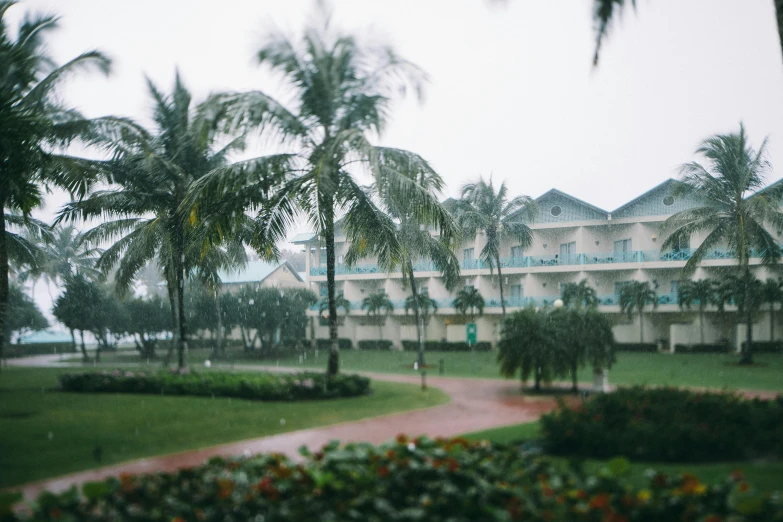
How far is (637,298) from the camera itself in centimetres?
2448

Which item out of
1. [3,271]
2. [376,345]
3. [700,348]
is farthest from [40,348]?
[700,348]

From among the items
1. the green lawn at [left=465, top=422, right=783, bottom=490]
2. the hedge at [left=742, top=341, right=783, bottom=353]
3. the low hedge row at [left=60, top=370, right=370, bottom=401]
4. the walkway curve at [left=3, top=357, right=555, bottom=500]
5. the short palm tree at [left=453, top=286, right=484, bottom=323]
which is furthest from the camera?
the short palm tree at [left=453, top=286, right=484, bottom=323]

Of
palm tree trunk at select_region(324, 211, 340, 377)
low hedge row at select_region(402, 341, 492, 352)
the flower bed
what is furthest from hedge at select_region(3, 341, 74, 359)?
the flower bed

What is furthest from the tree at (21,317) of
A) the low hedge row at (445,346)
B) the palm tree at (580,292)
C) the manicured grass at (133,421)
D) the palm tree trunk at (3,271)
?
the palm tree at (580,292)

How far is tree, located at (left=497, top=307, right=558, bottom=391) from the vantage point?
15.9m

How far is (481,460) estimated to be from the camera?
6.35m

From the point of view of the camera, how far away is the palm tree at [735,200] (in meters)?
22.4

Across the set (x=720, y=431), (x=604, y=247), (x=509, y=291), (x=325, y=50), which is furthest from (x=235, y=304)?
(x=720, y=431)

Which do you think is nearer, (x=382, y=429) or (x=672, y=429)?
(x=672, y=429)

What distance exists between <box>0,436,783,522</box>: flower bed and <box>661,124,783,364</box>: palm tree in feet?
63.4

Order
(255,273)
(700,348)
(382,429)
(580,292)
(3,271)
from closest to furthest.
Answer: (382,429) < (3,271) < (700,348) < (580,292) < (255,273)

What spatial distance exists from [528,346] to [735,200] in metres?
12.2

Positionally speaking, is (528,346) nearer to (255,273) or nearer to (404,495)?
(404,495)

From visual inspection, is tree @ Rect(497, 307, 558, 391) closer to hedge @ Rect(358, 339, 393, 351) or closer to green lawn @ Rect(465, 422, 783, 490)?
green lawn @ Rect(465, 422, 783, 490)
